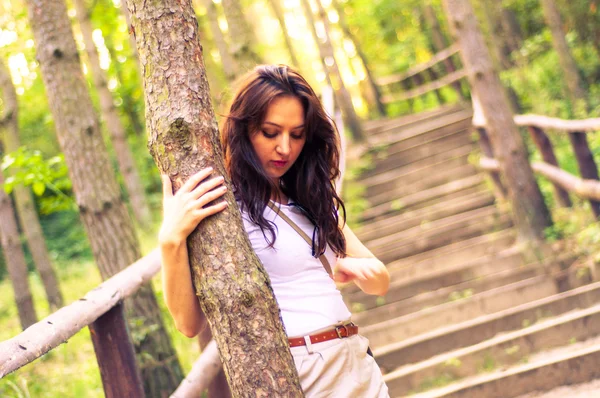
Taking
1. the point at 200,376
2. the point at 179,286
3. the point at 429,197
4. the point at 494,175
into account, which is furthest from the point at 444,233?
the point at 179,286

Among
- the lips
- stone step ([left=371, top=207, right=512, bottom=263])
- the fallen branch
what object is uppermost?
the lips

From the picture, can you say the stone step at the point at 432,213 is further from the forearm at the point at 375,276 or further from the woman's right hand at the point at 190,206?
the woman's right hand at the point at 190,206

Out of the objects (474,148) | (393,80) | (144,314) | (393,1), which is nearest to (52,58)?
(144,314)

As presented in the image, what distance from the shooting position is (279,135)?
206 centimetres

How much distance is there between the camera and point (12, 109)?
25.4 ft

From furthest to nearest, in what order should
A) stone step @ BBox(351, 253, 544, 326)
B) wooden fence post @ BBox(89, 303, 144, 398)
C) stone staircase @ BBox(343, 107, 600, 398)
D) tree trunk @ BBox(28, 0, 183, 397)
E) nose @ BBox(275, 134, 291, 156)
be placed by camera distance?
stone step @ BBox(351, 253, 544, 326), tree trunk @ BBox(28, 0, 183, 397), stone staircase @ BBox(343, 107, 600, 398), wooden fence post @ BBox(89, 303, 144, 398), nose @ BBox(275, 134, 291, 156)

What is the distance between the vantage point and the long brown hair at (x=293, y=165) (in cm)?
204

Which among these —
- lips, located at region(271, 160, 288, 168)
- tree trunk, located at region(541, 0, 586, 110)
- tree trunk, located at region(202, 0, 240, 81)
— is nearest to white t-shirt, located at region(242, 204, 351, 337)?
lips, located at region(271, 160, 288, 168)

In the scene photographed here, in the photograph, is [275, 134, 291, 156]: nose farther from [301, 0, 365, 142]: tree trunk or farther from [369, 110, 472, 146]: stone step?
[301, 0, 365, 142]: tree trunk

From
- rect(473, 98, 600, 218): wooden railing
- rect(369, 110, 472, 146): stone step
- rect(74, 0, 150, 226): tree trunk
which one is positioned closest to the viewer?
rect(473, 98, 600, 218): wooden railing

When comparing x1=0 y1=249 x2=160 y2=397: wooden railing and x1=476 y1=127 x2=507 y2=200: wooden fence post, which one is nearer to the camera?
x1=0 y1=249 x2=160 y2=397: wooden railing

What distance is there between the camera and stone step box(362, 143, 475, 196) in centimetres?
952

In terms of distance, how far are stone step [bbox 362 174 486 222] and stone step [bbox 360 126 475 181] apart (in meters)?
1.36

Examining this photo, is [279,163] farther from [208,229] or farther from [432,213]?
[432,213]
